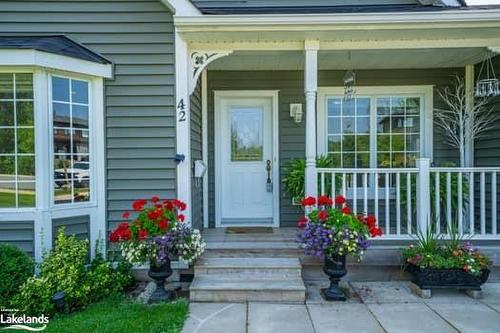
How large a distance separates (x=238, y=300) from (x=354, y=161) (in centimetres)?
296

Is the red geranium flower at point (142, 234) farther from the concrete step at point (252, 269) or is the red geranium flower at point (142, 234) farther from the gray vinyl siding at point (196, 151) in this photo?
the gray vinyl siding at point (196, 151)

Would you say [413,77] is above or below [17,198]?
above

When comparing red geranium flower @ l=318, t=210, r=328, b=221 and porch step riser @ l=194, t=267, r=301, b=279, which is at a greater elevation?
red geranium flower @ l=318, t=210, r=328, b=221

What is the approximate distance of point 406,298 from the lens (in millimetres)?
3725

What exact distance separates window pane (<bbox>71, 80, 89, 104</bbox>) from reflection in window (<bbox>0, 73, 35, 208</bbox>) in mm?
394

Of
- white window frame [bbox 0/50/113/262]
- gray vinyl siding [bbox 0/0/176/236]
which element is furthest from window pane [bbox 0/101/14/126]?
gray vinyl siding [bbox 0/0/176/236]

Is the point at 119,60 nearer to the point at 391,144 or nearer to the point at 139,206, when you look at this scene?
the point at 139,206

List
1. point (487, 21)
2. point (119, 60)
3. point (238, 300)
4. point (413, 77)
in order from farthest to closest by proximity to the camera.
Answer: point (413, 77)
point (119, 60)
point (487, 21)
point (238, 300)

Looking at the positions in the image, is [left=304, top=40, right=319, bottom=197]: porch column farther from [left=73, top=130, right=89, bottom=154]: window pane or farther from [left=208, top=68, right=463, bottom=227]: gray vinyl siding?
[left=73, top=130, right=89, bottom=154]: window pane

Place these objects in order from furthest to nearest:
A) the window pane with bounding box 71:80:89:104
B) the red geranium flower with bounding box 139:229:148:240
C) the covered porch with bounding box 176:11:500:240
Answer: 1. the covered porch with bounding box 176:11:500:240
2. the window pane with bounding box 71:80:89:104
3. the red geranium flower with bounding box 139:229:148:240

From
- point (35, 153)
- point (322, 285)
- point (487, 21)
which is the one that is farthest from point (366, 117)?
point (35, 153)

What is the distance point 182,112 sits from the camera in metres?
4.15

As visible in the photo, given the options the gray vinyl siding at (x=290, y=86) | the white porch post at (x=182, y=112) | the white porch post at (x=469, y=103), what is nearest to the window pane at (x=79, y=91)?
the white porch post at (x=182, y=112)

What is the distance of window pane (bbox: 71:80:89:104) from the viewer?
13.2ft
